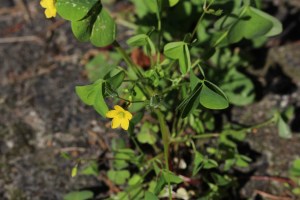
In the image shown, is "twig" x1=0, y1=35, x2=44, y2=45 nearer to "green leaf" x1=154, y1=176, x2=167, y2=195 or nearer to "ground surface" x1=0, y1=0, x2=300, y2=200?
"ground surface" x1=0, y1=0, x2=300, y2=200

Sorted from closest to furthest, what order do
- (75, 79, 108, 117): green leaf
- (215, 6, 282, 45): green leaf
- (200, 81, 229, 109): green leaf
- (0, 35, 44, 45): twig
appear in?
(200, 81, 229, 109): green leaf
(75, 79, 108, 117): green leaf
(215, 6, 282, 45): green leaf
(0, 35, 44, 45): twig

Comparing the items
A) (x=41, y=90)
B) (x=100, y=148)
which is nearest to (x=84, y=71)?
(x=41, y=90)

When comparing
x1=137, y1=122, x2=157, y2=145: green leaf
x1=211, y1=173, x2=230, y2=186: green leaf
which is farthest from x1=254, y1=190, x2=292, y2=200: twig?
x1=137, y1=122, x2=157, y2=145: green leaf

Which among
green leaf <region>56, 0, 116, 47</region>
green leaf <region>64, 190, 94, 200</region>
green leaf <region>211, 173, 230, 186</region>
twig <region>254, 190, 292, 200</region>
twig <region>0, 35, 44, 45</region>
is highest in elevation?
green leaf <region>56, 0, 116, 47</region>

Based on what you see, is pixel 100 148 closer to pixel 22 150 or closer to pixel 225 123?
pixel 22 150

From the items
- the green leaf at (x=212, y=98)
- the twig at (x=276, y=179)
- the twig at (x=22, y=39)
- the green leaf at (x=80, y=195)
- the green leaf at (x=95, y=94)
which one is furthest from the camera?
the twig at (x=22, y=39)

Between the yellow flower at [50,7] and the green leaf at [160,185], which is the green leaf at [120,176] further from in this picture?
the yellow flower at [50,7]

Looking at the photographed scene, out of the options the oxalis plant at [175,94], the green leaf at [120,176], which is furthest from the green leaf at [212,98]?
the green leaf at [120,176]
